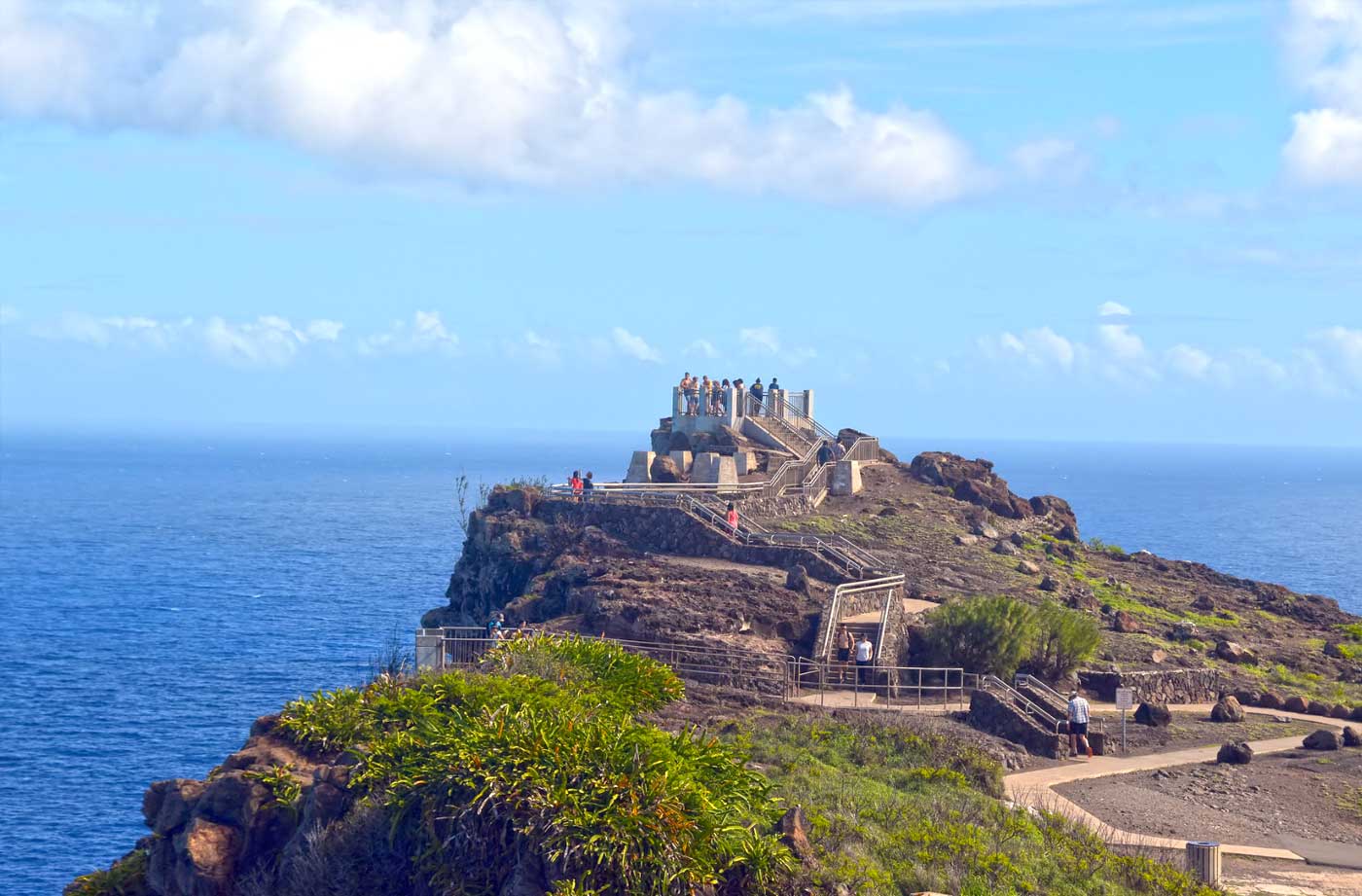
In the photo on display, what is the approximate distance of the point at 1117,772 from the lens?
28781 millimetres

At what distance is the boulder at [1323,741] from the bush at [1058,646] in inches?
231

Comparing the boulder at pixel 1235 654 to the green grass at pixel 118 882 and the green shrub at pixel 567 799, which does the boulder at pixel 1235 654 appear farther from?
the green grass at pixel 118 882

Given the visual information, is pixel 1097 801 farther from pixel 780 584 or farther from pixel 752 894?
pixel 780 584

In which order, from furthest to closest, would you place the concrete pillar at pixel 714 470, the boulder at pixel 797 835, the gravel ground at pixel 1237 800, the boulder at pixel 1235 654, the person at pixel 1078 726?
the concrete pillar at pixel 714 470, the boulder at pixel 1235 654, the person at pixel 1078 726, the gravel ground at pixel 1237 800, the boulder at pixel 797 835

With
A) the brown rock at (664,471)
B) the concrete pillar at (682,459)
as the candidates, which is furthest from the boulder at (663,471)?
the concrete pillar at (682,459)

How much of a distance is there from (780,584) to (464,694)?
55.5 ft

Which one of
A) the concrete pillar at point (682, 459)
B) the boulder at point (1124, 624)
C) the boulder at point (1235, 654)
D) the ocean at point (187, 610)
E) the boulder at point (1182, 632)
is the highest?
the concrete pillar at point (682, 459)

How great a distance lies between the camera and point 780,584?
3838cm

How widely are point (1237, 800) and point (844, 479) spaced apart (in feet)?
90.5

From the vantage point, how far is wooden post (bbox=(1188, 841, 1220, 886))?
21.4m

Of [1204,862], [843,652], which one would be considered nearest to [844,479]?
[843,652]

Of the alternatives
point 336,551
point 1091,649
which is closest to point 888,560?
point 1091,649

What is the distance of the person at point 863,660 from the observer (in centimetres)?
3391

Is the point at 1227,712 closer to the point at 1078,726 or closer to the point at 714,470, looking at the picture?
the point at 1078,726
